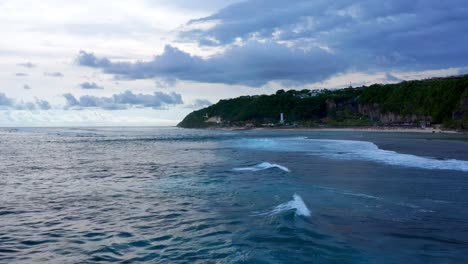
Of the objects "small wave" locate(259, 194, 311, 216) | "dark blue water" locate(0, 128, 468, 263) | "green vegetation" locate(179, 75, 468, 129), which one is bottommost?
"dark blue water" locate(0, 128, 468, 263)

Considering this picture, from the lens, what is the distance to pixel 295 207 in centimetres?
1206

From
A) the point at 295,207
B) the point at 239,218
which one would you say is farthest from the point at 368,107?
the point at 239,218

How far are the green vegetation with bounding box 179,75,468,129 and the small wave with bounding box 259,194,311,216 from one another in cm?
8217

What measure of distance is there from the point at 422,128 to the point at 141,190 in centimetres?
9469

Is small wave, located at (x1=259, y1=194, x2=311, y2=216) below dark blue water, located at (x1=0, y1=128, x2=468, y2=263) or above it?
above

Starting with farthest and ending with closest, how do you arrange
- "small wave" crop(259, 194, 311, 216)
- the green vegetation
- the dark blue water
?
the green vegetation → "small wave" crop(259, 194, 311, 216) → the dark blue water

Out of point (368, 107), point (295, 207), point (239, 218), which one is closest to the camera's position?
point (239, 218)

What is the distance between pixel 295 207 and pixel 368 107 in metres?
131

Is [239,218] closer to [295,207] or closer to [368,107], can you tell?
[295,207]

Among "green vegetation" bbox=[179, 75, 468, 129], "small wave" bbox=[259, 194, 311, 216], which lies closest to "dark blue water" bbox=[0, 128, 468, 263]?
"small wave" bbox=[259, 194, 311, 216]

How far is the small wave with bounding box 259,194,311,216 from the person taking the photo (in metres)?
11.6

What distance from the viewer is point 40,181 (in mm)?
19125

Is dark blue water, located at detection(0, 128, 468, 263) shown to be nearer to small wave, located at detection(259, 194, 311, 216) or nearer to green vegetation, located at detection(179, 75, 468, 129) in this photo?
small wave, located at detection(259, 194, 311, 216)

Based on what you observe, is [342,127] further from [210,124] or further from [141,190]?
[141,190]
